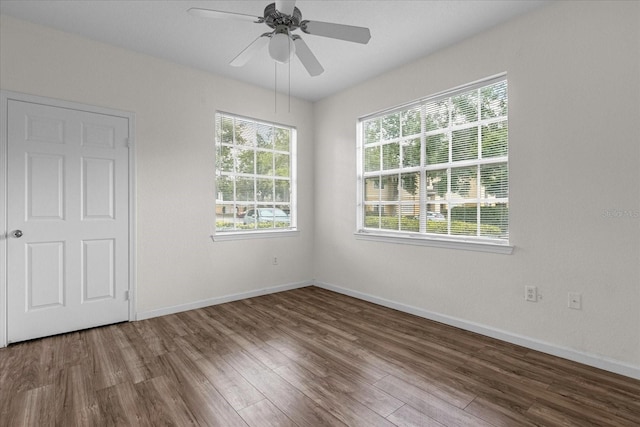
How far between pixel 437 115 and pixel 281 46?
6.39 feet

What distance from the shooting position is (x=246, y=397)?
198 cm

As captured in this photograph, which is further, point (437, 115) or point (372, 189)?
point (372, 189)

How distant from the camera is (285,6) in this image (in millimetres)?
1938

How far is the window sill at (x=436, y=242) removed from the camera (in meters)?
2.89

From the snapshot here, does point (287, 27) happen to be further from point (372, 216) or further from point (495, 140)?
point (372, 216)

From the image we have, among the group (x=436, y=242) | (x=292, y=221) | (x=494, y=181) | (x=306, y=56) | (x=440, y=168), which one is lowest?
(x=436, y=242)

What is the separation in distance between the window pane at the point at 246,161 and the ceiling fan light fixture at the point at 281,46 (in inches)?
82.0

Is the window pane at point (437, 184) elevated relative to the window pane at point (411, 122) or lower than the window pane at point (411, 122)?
lower

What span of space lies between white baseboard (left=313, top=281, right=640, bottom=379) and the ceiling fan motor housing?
295 centimetres

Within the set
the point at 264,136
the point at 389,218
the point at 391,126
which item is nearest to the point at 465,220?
the point at 389,218

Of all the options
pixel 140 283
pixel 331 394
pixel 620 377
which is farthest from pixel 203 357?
pixel 620 377

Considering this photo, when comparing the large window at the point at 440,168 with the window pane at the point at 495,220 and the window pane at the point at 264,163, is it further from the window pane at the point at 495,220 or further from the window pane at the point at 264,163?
the window pane at the point at 264,163

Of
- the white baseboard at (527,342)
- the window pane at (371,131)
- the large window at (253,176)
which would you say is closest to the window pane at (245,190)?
the large window at (253,176)

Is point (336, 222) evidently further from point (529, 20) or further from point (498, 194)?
point (529, 20)
